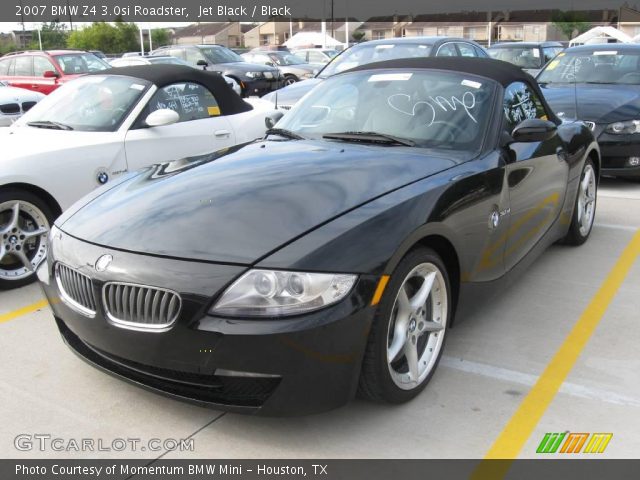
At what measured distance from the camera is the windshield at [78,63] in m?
14.8

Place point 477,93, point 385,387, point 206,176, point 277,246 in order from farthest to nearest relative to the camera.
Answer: point 477,93, point 206,176, point 385,387, point 277,246

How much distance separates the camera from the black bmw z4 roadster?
2516mm

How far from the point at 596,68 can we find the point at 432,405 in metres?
7.05

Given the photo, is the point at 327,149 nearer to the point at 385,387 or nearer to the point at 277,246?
the point at 277,246

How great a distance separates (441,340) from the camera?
10.6 ft

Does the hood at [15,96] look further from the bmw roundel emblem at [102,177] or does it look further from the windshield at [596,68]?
the windshield at [596,68]

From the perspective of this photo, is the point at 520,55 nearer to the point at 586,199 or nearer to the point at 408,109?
the point at 586,199

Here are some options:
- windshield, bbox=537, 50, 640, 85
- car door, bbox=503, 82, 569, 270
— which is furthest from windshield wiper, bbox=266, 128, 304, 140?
windshield, bbox=537, 50, 640, 85

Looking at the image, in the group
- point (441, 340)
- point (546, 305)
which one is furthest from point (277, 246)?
point (546, 305)

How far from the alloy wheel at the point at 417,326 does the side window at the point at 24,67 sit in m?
14.2

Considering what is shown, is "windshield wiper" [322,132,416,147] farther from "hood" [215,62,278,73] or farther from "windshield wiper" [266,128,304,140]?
"hood" [215,62,278,73]

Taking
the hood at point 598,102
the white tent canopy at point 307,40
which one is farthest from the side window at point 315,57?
the hood at point 598,102

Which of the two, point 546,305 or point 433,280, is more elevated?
point 433,280

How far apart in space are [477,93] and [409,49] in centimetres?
574
